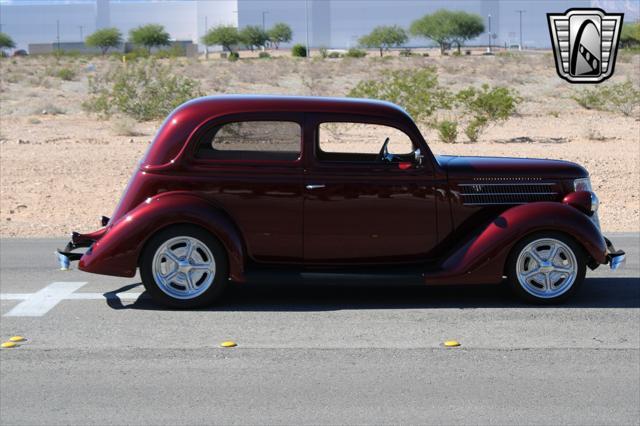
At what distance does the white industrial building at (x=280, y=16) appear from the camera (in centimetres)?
11712

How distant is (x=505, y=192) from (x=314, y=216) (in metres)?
1.66

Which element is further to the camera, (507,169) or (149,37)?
(149,37)

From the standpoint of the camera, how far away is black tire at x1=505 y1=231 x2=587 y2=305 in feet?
27.2

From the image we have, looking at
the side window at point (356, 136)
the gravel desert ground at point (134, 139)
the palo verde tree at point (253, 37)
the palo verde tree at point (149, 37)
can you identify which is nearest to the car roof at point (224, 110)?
the gravel desert ground at point (134, 139)

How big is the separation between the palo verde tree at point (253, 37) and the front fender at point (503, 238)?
100789 millimetres

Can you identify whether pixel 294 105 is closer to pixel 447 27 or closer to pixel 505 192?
pixel 505 192

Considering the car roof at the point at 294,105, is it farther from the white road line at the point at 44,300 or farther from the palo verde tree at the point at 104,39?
the palo verde tree at the point at 104,39

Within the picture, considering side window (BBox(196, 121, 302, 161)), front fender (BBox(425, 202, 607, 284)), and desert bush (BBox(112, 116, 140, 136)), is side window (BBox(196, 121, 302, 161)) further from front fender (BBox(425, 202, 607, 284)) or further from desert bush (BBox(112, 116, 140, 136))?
desert bush (BBox(112, 116, 140, 136))

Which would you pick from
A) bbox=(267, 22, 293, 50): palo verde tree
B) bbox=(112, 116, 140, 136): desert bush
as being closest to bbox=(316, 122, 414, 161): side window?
bbox=(112, 116, 140, 136): desert bush

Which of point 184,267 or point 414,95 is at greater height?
point 414,95

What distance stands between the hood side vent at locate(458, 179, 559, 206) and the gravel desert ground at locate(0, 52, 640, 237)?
5.98m

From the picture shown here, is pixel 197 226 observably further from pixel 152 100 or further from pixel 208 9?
pixel 208 9

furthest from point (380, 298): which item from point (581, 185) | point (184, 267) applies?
point (581, 185)

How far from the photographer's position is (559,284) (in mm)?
8430
